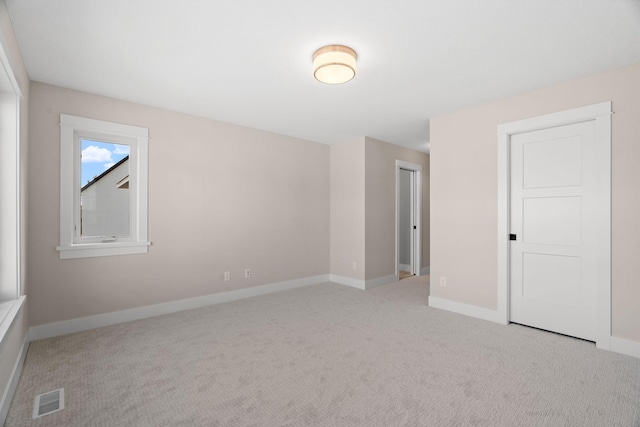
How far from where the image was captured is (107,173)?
11.2 feet

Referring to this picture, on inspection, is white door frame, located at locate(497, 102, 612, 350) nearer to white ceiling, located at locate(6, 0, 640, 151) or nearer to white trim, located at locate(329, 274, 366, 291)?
white ceiling, located at locate(6, 0, 640, 151)

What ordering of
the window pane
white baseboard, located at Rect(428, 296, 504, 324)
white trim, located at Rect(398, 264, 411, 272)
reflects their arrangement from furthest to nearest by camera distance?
white trim, located at Rect(398, 264, 411, 272) < white baseboard, located at Rect(428, 296, 504, 324) < the window pane

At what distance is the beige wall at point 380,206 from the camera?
5027 mm

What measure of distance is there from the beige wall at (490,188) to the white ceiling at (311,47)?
0.63 ft

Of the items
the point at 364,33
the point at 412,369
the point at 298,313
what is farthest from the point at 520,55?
the point at 298,313

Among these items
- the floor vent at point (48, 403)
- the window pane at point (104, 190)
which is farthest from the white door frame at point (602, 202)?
the window pane at point (104, 190)

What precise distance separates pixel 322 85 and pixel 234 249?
252cm

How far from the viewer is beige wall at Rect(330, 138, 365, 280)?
5031 millimetres

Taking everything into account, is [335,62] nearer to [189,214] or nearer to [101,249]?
[189,214]

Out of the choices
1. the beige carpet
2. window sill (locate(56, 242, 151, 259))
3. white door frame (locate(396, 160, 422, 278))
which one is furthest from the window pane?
white door frame (locate(396, 160, 422, 278))

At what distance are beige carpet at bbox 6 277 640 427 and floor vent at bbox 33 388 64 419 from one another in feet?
0.16

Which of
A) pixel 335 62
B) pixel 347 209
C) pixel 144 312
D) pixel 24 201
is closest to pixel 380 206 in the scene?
pixel 347 209

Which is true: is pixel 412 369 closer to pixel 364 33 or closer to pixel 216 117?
pixel 364 33

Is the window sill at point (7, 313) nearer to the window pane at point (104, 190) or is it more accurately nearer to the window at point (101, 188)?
the window at point (101, 188)
